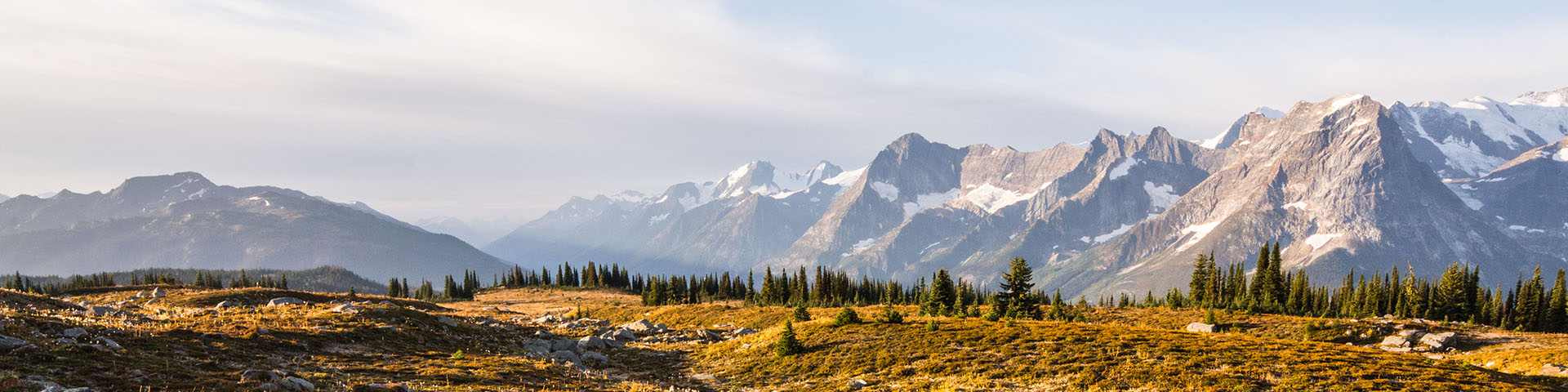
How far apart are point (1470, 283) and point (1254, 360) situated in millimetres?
137285

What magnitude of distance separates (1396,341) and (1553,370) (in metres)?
26.0

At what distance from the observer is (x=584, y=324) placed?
2788 inches

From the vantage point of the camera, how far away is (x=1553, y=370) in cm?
3612

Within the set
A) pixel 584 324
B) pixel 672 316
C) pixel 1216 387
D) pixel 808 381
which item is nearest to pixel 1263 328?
pixel 1216 387

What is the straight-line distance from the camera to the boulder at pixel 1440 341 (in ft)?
183

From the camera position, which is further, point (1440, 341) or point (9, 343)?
point (1440, 341)

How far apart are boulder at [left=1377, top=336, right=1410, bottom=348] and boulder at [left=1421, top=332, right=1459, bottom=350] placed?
1.26 m

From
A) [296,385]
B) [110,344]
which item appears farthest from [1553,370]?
[110,344]

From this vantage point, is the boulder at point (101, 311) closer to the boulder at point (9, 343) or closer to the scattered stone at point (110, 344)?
the scattered stone at point (110, 344)

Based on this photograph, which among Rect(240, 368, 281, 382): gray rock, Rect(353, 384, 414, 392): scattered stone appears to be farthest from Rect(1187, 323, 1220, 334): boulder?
Rect(240, 368, 281, 382): gray rock

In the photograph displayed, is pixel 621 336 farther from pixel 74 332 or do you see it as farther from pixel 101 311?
pixel 74 332

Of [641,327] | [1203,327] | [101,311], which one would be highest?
[101,311]

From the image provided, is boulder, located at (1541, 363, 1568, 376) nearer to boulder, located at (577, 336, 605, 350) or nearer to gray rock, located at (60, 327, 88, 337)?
boulder, located at (577, 336, 605, 350)

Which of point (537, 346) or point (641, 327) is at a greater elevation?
point (537, 346)
